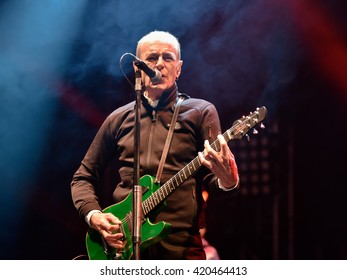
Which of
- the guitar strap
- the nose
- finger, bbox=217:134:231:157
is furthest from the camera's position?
the nose

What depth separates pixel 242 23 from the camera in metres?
4.80

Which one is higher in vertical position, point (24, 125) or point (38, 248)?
point (24, 125)

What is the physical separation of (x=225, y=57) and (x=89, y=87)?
1257 mm

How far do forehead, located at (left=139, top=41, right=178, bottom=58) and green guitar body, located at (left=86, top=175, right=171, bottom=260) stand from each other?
0.77 m

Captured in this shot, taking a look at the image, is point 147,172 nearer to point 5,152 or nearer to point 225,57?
point 225,57

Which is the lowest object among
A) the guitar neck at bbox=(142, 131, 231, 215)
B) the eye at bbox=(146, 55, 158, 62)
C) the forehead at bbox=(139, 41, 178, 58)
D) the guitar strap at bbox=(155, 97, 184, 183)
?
the guitar neck at bbox=(142, 131, 231, 215)

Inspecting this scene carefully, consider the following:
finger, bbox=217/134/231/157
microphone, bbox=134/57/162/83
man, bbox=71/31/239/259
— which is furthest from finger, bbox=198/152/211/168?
microphone, bbox=134/57/162/83

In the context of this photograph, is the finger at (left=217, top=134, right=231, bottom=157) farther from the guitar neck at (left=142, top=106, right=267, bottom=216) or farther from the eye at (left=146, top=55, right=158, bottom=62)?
the eye at (left=146, top=55, right=158, bottom=62)

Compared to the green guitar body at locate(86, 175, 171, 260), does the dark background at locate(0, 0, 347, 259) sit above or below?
above

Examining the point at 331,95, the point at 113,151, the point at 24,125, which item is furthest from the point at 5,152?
the point at 331,95

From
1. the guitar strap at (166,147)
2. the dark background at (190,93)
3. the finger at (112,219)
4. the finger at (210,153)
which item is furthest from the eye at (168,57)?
the dark background at (190,93)

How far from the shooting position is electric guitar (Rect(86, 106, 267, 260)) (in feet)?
10.2

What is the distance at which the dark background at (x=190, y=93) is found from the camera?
4820mm

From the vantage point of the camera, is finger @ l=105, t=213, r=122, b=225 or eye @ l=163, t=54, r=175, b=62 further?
eye @ l=163, t=54, r=175, b=62
